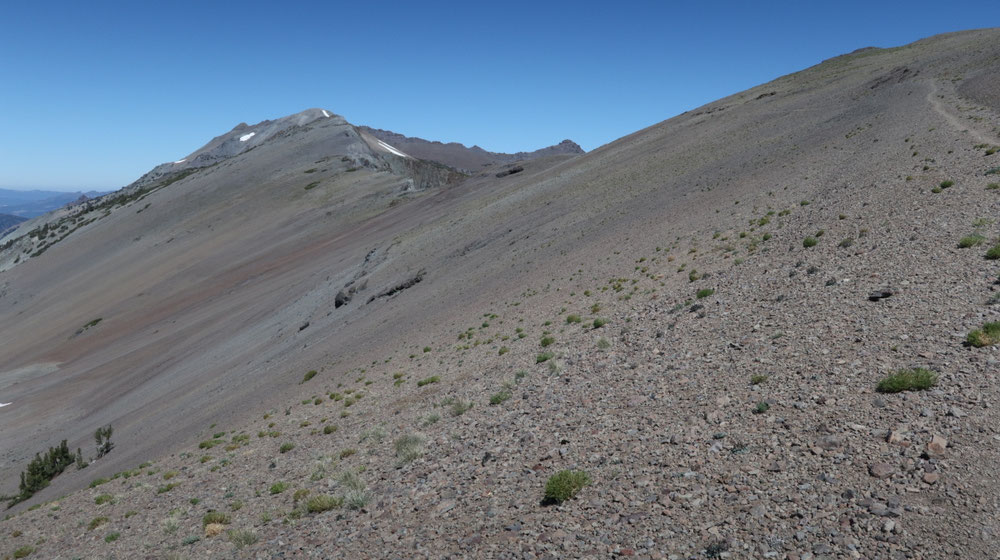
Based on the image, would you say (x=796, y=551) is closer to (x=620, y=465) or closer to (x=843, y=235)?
(x=620, y=465)

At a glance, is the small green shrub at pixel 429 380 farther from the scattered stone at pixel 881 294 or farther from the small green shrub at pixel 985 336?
the small green shrub at pixel 985 336

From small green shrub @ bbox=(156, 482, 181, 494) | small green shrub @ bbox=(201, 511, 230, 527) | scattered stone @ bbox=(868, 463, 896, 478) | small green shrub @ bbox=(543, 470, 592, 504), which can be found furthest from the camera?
small green shrub @ bbox=(156, 482, 181, 494)

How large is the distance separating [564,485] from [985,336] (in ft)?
26.5

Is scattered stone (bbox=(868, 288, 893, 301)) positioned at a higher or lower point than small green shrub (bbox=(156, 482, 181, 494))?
higher

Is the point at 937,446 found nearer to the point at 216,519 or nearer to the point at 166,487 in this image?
the point at 216,519

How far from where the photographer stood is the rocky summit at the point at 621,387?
27.3 ft

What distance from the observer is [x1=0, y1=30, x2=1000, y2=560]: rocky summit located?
8328mm

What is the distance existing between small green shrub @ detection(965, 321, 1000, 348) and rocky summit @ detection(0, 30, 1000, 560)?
0.04 meters

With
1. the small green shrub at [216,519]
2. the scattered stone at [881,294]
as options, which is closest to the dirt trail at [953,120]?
the scattered stone at [881,294]

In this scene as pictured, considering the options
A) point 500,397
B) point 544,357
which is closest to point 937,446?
point 500,397

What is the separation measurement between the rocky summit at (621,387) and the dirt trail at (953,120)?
286 mm

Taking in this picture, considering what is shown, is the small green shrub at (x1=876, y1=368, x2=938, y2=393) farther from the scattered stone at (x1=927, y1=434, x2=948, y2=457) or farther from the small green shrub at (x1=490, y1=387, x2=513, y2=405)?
the small green shrub at (x1=490, y1=387, x2=513, y2=405)

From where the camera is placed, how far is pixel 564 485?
9617mm

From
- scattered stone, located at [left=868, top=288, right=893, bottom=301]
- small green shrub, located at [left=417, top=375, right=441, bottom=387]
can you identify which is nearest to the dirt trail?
scattered stone, located at [left=868, top=288, right=893, bottom=301]
